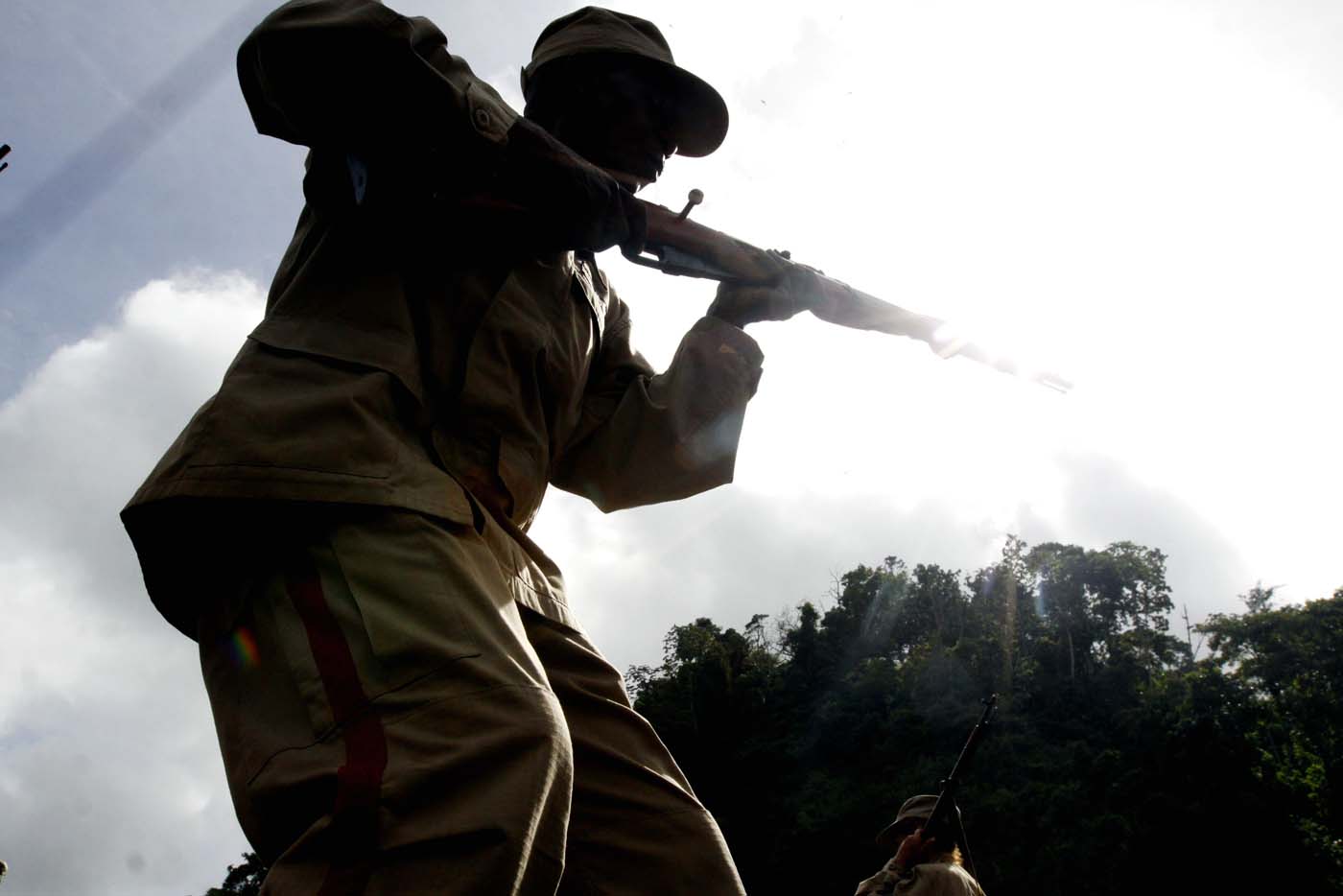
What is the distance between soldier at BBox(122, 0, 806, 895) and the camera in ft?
4.99

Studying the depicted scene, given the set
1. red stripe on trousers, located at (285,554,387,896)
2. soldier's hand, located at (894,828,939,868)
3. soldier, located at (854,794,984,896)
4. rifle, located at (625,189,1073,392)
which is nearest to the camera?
red stripe on trousers, located at (285,554,387,896)

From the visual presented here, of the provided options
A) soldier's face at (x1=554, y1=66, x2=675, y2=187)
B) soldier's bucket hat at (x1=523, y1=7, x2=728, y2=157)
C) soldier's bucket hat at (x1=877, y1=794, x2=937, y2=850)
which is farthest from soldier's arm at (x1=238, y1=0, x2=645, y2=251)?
soldier's bucket hat at (x1=877, y1=794, x2=937, y2=850)

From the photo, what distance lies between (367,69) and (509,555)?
100 cm

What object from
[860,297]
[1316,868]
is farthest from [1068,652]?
[860,297]

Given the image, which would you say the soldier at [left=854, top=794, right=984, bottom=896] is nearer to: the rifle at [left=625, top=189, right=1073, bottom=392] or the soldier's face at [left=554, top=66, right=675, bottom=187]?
the rifle at [left=625, top=189, right=1073, bottom=392]

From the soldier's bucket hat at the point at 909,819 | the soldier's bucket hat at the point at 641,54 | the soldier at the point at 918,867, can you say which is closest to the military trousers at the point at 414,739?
the soldier's bucket hat at the point at 641,54

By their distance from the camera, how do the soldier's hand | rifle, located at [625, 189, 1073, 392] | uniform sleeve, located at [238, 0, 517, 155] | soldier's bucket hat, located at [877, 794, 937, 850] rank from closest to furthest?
uniform sleeve, located at [238, 0, 517, 155]
rifle, located at [625, 189, 1073, 392]
the soldier's hand
soldier's bucket hat, located at [877, 794, 937, 850]

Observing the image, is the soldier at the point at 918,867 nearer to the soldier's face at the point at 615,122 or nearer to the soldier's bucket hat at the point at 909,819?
the soldier's bucket hat at the point at 909,819

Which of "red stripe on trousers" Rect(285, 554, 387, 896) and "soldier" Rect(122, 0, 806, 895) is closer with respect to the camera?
"red stripe on trousers" Rect(285, 554, 387, 896)

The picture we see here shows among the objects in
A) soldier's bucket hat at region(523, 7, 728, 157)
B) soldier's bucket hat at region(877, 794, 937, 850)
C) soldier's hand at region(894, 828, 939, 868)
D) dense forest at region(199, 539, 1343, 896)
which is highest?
dense forest at region(199, 539, 1343, 896)

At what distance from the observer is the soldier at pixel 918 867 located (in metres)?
6.59

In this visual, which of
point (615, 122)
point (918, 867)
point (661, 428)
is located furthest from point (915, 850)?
point (615, 122)

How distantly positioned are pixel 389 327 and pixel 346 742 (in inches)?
34.7

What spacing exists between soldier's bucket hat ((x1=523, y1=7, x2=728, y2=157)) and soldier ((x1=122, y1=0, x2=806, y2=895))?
0.49 meters
